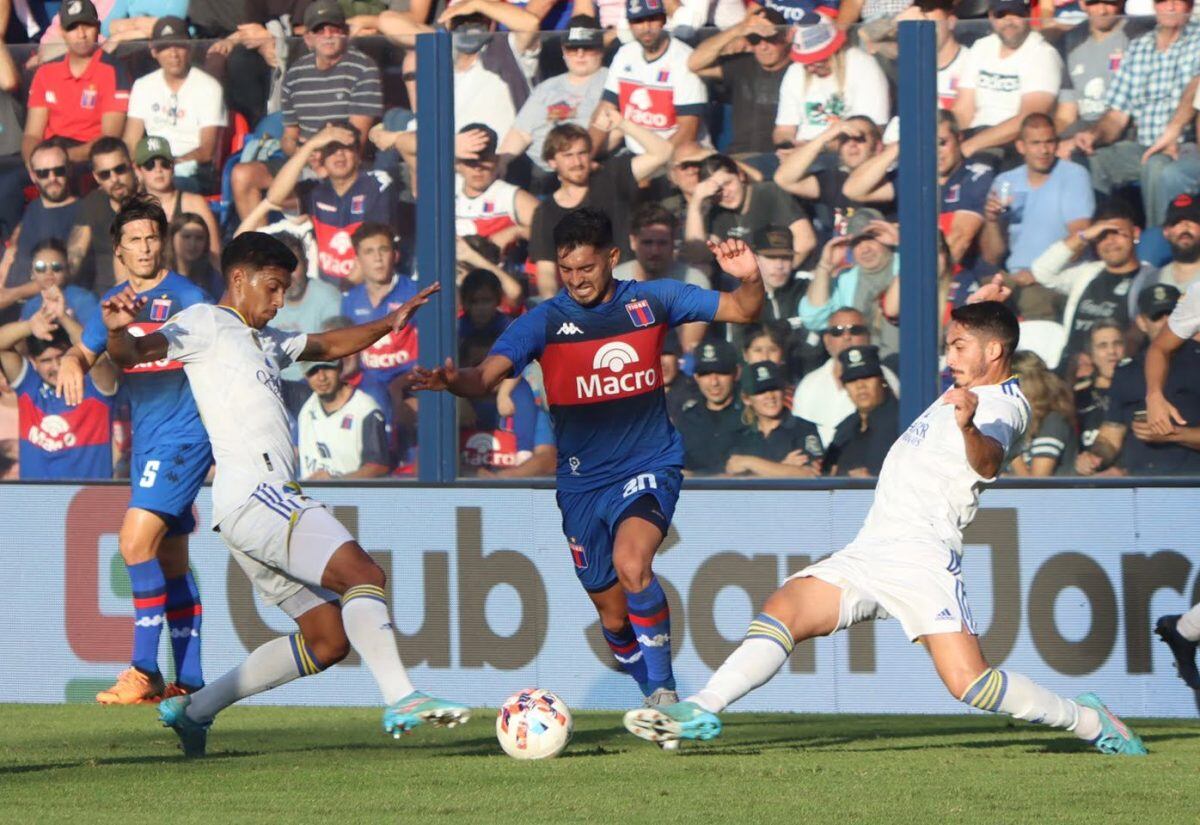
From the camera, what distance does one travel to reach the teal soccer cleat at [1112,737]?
6.70 metres

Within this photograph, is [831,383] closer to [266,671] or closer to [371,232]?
[371,232]

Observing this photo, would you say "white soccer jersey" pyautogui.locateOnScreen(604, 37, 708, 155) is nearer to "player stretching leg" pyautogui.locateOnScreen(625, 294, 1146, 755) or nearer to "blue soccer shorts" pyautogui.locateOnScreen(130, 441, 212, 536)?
"blue soccer shorts" pyautogui.locateOnScreen(130, 441, 212, 536)

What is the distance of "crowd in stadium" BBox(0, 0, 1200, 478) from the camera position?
30.5 ft

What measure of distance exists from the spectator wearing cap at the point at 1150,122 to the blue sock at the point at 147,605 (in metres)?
4.88

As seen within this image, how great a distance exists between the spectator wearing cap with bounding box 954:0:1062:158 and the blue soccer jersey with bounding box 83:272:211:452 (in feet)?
12.6

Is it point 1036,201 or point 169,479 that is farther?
point 1036,201

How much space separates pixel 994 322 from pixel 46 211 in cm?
594

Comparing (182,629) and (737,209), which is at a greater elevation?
(737,209)

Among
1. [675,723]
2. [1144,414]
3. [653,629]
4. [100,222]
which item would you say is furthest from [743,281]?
[100,222]

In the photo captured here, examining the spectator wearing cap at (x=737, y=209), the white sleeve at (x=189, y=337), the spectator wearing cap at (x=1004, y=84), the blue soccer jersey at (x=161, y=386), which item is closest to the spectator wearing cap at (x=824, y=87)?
the spectator wearing cap at (x=737, y=209)

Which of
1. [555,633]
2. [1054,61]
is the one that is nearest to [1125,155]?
[1054,61]

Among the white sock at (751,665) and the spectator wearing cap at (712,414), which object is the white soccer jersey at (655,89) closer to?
the spectator wearing cap at (712,414)

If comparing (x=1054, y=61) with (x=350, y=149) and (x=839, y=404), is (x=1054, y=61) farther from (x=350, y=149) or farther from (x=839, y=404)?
(x=350, y=149)

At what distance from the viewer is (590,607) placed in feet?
30.9
